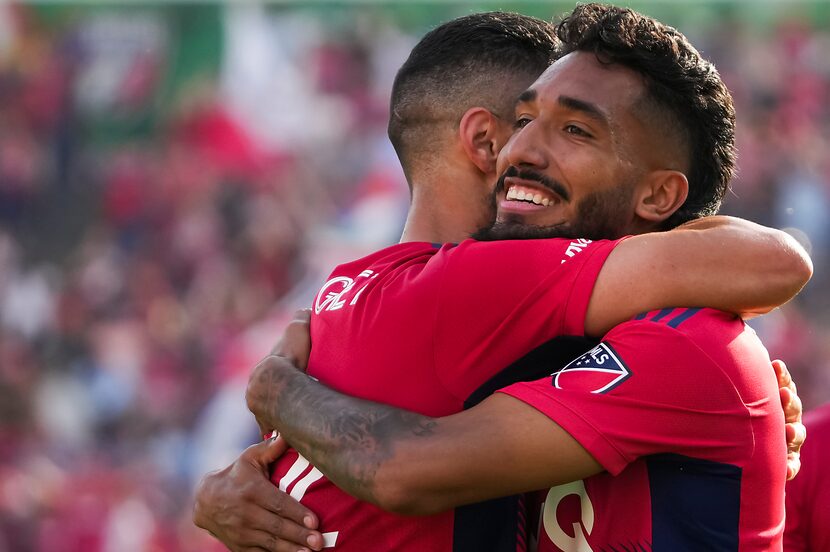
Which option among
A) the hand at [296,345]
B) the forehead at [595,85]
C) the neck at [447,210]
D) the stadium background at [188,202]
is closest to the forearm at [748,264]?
the forehead at [595,85]

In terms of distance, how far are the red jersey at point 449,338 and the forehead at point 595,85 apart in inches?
18.2

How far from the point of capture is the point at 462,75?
344 centimetres

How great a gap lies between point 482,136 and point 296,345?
0.84 meters

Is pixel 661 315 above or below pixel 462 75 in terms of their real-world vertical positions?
below

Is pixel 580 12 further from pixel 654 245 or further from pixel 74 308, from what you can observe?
pixel 74 308

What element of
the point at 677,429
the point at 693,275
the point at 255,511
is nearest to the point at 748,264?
the point at 693,275

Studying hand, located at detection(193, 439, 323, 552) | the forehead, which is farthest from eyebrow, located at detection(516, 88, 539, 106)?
hand, located at detection(193, 439, 323, 552)

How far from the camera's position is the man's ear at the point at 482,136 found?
10.8 feet

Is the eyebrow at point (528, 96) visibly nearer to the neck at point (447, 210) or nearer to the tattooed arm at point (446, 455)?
the neck at point (447, 210)

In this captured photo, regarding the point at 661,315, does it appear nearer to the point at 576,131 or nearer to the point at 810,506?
the point at 576,131

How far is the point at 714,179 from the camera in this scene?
10.3ft

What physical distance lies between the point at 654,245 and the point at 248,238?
8984 millimetres

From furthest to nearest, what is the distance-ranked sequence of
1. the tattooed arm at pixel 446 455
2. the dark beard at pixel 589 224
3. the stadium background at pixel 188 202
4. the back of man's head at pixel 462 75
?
the stadium background at pixel 188 202
the back of man's head at pixel 462 75
the dark beard at pixel 589 224
the tattooed arm at pixel 446 455

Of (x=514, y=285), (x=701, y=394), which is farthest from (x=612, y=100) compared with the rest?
(x=701, y=394)
